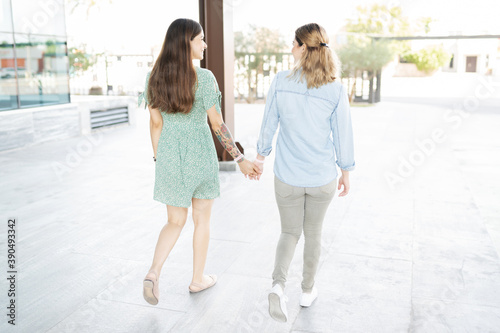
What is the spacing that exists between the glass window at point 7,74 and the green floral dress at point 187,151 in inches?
249

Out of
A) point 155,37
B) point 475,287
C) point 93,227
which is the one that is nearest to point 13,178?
point 93,227

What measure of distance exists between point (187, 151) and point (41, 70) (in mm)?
7420

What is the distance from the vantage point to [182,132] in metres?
2.51

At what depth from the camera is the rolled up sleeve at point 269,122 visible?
7.63 feet

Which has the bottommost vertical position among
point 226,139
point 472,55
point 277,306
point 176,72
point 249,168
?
point 277,306

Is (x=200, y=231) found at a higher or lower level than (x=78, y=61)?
lower

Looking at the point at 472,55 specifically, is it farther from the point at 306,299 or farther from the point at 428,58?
the point at 306,299

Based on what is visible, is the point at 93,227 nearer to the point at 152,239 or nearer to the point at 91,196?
the point at 152,239

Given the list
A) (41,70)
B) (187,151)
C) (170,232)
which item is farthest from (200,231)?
(41,70)

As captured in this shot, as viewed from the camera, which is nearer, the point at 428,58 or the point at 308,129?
the point at 308,129

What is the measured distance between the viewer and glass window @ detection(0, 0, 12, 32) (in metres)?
8.00
